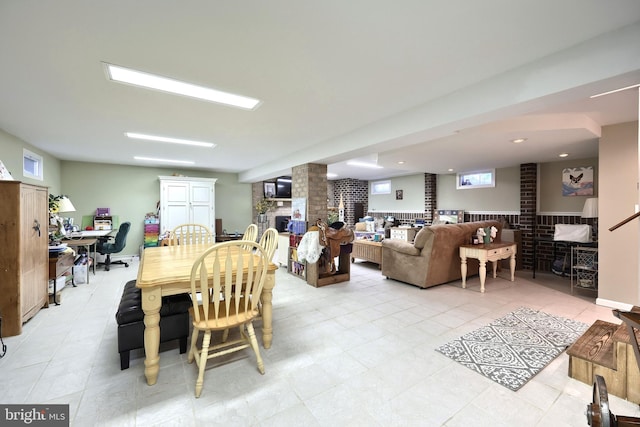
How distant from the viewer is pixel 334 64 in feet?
6.64

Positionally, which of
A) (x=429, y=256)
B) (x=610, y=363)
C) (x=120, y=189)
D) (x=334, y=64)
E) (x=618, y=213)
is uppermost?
(x=334, y=64)

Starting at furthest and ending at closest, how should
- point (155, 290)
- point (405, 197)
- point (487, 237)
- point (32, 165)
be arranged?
point (405, 197) < point (32, 165) < point (487, 237) < point (155, 290)

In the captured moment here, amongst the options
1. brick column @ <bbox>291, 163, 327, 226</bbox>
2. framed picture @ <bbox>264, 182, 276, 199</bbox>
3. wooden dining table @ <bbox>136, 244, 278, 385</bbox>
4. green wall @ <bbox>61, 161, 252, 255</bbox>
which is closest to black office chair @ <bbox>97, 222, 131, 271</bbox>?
green wall @ <bbox>61, 161, 252, 255</bbox>

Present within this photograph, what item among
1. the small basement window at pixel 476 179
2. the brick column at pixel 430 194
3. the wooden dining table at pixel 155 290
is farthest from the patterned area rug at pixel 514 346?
the brick column at pixel 430 194

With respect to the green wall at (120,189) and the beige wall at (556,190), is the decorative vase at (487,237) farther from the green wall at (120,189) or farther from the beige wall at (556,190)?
the green wall at (120,189)

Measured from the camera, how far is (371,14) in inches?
59.2

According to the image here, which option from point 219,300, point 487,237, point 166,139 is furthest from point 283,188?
point 219,300

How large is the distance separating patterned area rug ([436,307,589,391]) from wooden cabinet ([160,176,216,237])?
6.43m

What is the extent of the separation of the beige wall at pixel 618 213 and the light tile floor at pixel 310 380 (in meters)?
0.44

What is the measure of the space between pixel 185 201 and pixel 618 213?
8.11 metres

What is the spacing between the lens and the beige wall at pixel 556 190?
5219 mm

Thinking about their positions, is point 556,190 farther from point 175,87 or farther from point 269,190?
point 269,190

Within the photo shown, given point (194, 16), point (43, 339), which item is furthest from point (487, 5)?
point (43, 339)

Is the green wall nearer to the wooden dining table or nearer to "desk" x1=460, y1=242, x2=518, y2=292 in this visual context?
the wooden dining table
